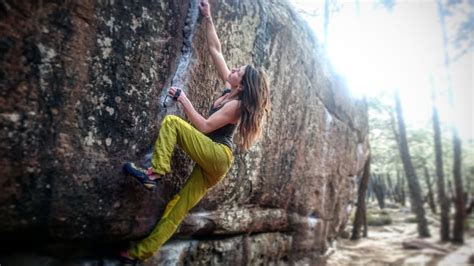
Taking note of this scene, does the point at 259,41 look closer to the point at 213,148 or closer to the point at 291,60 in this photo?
the point at 291,60

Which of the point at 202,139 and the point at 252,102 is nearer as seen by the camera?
the point at 202,139

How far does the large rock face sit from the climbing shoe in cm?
19

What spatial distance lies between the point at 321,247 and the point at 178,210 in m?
6.60

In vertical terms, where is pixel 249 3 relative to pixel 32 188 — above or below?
above

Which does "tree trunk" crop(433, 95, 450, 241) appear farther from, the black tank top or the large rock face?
the black tank top

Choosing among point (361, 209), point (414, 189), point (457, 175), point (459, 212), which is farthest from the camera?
point (361, 209)

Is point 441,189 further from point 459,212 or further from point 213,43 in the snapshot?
point 213,43

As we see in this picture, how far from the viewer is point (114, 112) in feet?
11.8

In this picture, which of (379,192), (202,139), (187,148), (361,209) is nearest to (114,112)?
(187,148)

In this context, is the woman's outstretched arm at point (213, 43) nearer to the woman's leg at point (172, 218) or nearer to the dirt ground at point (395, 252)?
the woman's leg at point (172, 218)

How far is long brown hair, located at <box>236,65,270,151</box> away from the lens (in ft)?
12.4

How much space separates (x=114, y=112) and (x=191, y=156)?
0.89 m

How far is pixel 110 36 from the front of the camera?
11.3 ft

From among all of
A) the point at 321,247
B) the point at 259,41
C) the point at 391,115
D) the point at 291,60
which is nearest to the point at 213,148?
the point at 259,41
